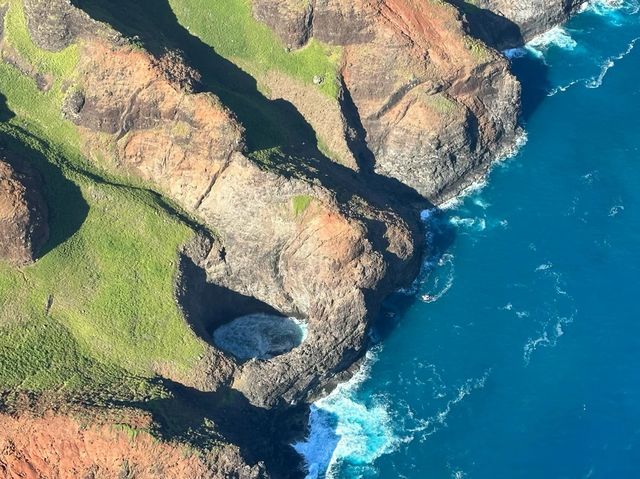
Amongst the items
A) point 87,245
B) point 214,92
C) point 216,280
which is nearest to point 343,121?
point 214,92

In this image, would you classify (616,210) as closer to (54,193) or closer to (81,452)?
(54,193)

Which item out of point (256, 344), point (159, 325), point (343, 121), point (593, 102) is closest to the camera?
point (159, 325)

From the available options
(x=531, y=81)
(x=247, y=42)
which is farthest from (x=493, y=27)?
(x=247, y=42)

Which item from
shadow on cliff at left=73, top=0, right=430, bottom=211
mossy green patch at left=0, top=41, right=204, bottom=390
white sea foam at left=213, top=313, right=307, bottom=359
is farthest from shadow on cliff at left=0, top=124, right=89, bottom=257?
white sea foam at left=213, top=313, right=307, bottom=359

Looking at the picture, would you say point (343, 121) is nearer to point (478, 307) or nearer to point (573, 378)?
point (478, 307)

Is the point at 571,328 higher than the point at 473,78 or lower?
lower

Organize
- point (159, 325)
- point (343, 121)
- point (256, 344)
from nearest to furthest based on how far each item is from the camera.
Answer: point (159, 325) → point (256, 344) → point (343, 121)

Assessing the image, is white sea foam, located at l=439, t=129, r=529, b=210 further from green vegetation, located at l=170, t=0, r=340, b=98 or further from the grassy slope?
the grassy slope
